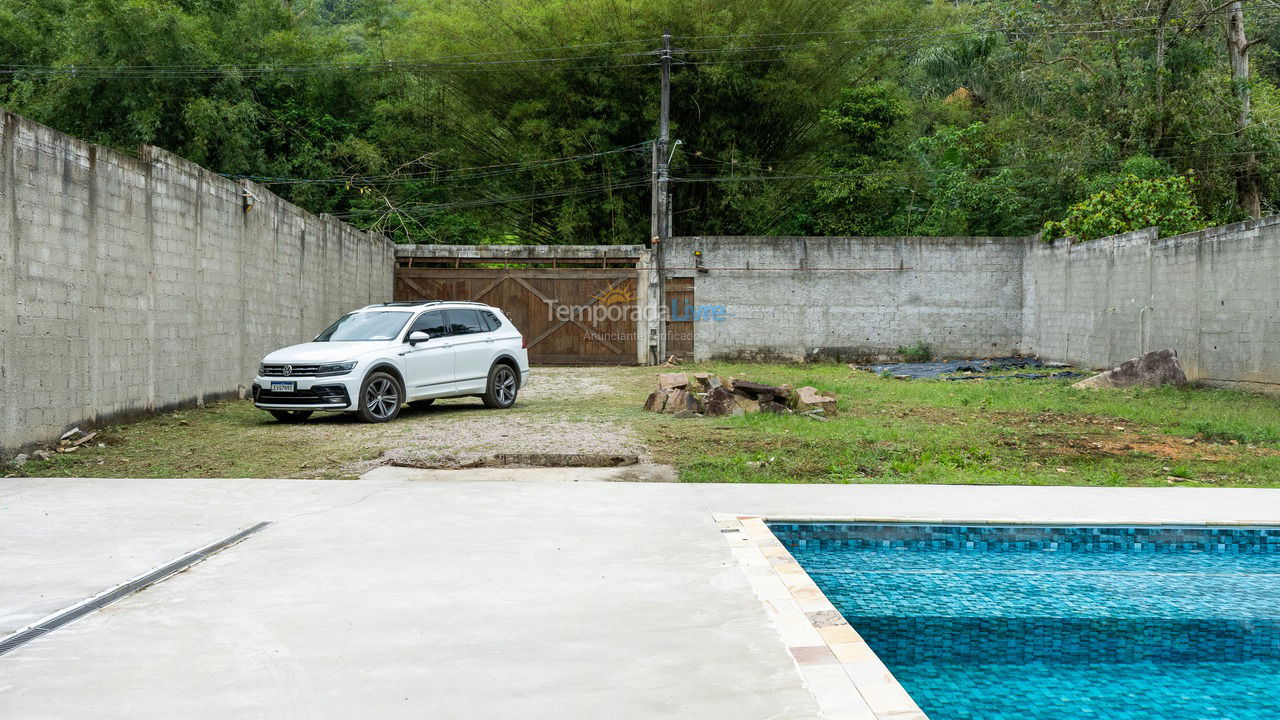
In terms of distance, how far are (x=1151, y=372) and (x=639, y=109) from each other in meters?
14.7

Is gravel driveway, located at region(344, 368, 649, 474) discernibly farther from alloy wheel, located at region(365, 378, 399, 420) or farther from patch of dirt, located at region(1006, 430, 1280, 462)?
patch of dirt, located at region(1006, 430, 1280, 462)

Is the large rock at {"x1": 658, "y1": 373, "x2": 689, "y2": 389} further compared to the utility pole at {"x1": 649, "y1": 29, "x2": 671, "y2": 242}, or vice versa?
the utility pole at {"x1": 649, "y1": 29, "x2": 671, "y2": 242}

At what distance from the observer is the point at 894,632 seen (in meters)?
4.62

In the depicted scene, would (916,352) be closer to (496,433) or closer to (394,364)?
(394,364)

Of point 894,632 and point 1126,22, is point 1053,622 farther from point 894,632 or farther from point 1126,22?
point 1126,22

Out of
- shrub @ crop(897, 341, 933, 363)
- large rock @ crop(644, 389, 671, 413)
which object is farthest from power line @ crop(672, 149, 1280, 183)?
large rock @ crop(644, 389, 671, 413)

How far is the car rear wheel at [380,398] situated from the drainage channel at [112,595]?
5804 millimetres

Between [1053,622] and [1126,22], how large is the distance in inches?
909

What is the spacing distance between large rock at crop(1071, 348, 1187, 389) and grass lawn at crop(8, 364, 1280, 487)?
0.59 meters

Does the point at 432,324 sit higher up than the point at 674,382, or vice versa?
the point at 432,324

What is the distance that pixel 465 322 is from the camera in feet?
41.7

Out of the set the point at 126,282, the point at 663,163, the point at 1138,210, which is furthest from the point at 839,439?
the point at 663,163

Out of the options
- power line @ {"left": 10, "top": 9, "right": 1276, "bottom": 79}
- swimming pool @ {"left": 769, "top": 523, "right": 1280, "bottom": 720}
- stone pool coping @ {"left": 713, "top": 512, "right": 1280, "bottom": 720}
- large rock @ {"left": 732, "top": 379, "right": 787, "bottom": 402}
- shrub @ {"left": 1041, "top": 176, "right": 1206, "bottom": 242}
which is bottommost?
swimming pool @ {"left": 769, "top": 523, "right": 1280, "bottom": 720}

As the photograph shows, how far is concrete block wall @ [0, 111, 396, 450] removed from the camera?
340 inches
